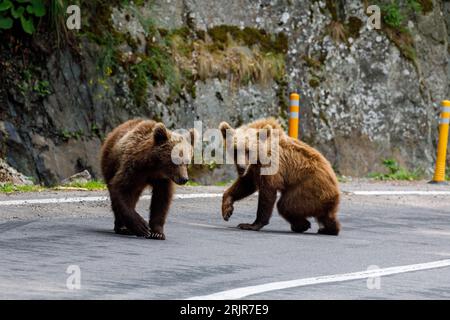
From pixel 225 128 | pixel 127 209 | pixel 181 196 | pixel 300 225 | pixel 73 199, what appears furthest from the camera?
pixel 181 196

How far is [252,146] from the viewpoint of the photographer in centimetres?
1179

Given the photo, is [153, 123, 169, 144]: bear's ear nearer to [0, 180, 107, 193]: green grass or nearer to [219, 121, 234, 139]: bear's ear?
[219, 121, 234, 139]: bear's ear

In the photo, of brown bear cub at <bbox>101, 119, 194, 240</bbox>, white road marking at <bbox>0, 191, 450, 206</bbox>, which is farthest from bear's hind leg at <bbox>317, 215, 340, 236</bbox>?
white road marking at <bbox>0, 191, 450, 206</bbox>

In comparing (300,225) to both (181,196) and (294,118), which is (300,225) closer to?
(181,196)

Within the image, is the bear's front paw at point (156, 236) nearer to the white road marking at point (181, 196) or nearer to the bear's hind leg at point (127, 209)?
the bear's hind leg at point (127, 209)

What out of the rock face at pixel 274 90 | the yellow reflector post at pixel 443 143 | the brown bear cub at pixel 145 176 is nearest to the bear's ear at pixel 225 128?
the brown bear cub at pixel 145 176

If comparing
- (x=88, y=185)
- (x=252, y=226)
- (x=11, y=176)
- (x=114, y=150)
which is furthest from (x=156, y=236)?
(x=11, y=176)

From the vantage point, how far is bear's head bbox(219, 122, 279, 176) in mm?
11805

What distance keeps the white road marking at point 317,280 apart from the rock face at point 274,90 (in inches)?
335

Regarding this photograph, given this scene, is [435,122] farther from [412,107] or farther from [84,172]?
[84,172]

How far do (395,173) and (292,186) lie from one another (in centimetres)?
840

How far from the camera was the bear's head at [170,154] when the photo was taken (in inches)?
418

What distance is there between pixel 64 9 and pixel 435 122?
8182 mm
